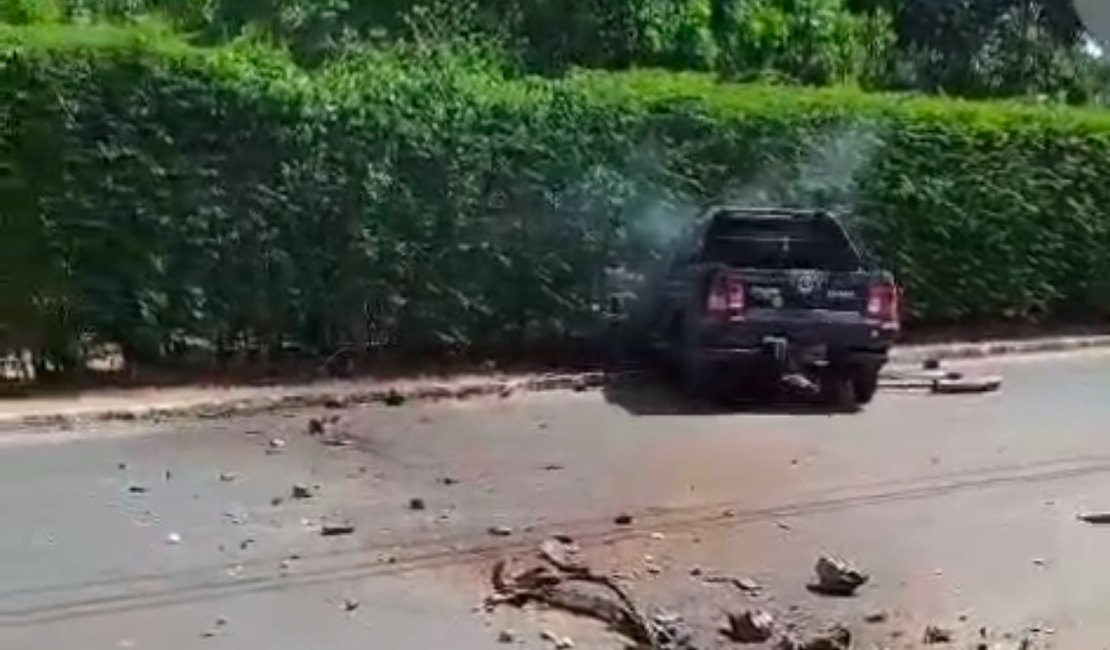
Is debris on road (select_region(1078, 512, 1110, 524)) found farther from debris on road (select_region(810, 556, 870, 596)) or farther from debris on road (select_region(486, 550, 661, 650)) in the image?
debris on road (select_region(486, 550, 661, 650))

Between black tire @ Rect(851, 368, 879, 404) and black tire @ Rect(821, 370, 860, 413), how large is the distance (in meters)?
0.03

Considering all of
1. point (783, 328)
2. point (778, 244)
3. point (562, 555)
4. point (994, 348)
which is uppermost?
point (778, 244)

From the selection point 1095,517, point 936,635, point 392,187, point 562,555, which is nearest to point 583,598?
point 562,555

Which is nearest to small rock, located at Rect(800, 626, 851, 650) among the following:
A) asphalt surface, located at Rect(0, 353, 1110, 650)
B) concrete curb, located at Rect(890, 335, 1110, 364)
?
asphalt surface, located at Rect(0, 353, 1110, 650)

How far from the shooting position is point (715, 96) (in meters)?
18.6

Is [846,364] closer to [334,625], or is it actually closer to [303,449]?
[303,449]

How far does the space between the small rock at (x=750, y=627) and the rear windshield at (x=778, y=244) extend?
8.38 m

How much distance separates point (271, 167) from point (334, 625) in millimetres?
8638

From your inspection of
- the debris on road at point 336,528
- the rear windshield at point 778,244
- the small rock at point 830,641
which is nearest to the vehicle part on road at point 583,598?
the small rock at point 830,641

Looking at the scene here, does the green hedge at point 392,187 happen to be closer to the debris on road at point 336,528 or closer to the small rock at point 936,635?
the debris on road at point 336,528

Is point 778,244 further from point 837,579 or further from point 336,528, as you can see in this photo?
point 837,579

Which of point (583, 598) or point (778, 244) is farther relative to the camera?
point (778, 244)

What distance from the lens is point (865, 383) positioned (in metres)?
15.5

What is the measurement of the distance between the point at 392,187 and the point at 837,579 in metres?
8.58
